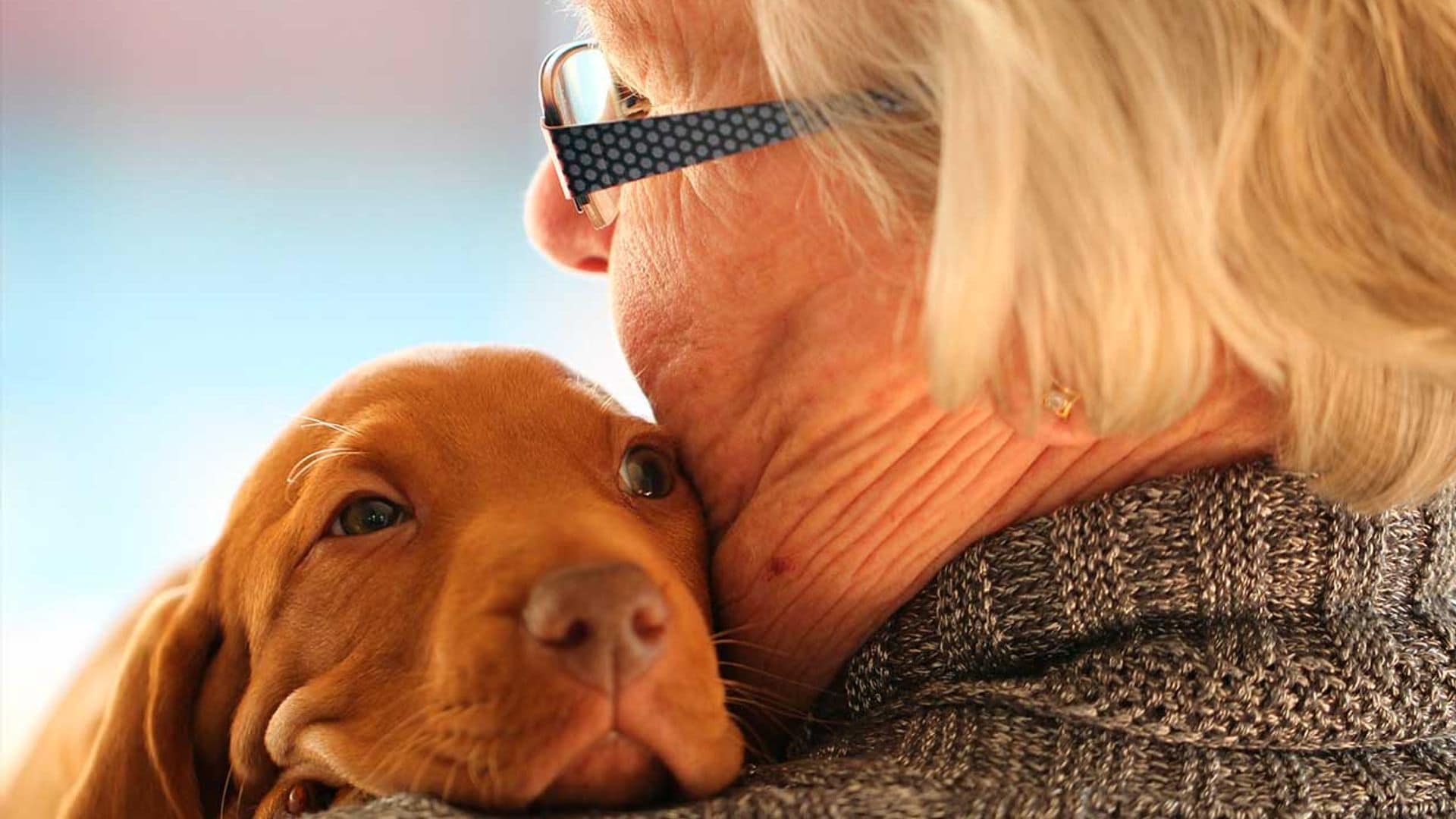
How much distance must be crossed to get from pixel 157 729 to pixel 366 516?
0.35 m

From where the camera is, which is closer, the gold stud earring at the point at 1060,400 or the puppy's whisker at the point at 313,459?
the gold stud earring at the point at 1060,400

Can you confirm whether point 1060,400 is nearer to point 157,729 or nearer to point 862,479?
point 862,479

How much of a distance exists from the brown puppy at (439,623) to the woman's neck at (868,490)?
0.28ft

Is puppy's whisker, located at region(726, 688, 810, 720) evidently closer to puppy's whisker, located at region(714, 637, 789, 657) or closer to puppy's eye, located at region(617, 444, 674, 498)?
puppy's whisker, located at region(714, 637, 789, 657)

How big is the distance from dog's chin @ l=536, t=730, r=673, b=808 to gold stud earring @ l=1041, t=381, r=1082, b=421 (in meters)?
0.49

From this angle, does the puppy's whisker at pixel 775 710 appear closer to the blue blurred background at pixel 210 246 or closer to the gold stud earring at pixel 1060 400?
the gold stud earring at pixel 1060 400

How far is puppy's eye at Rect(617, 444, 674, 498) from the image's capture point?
1.67 metres

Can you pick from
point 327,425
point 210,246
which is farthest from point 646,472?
point 210,246

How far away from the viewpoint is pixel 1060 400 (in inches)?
54.9

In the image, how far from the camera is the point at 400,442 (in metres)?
1.58

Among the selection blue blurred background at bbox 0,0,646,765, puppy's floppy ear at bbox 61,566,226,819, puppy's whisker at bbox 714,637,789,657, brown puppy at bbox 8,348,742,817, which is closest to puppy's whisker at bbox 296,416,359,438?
brown puppy at bbox 8,348,742,817

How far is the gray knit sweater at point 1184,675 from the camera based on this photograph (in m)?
1.31

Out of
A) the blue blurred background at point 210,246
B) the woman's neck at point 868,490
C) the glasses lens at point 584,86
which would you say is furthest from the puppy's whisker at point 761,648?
the blue blurred background at point 210,246

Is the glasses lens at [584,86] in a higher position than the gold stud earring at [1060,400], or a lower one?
higher
